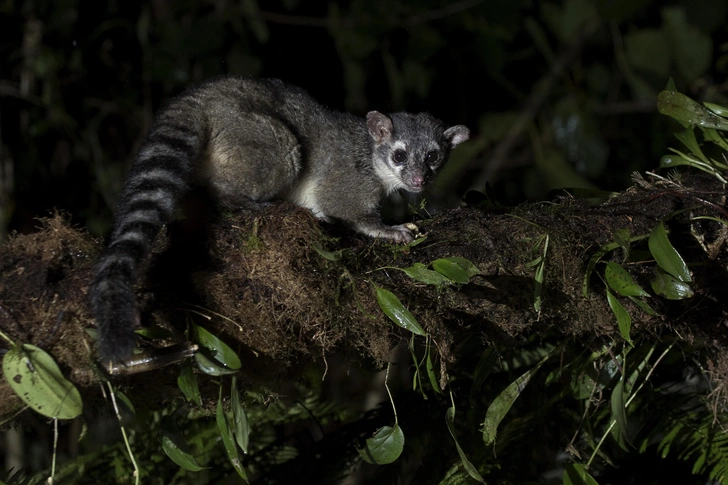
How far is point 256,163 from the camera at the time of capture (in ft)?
11.6

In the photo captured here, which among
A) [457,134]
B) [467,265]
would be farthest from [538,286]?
[457,134]

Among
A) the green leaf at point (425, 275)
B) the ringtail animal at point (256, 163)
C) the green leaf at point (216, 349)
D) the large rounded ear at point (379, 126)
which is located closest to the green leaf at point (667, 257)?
the green leaf at point (425, 275)

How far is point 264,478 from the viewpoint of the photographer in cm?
309

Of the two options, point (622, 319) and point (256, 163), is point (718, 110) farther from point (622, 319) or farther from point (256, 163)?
point (256, 163)

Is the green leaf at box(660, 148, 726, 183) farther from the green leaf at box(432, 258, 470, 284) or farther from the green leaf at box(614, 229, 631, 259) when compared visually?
the green leaf at box(432, 258, 470, 284)

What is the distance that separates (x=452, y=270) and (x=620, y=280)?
0.64 m

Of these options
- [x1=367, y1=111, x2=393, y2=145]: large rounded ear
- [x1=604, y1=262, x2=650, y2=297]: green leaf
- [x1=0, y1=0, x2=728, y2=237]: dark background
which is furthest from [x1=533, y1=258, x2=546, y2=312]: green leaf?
[x1=0, y1=0, x2=728, y2=237]: dark background

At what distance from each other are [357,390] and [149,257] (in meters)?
4.77

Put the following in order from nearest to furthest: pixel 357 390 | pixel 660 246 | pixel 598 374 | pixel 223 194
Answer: pixel 660 246
pixel 598 374
pixel 223 194
pixel 357 390

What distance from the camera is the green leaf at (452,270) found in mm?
2338

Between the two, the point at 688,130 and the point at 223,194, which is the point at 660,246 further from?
the point at 223,194

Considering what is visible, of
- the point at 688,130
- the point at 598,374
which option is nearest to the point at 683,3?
the point at 688,130

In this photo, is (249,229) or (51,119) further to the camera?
(51,119)

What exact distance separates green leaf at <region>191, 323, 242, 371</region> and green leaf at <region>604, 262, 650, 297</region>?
134 centimetres
